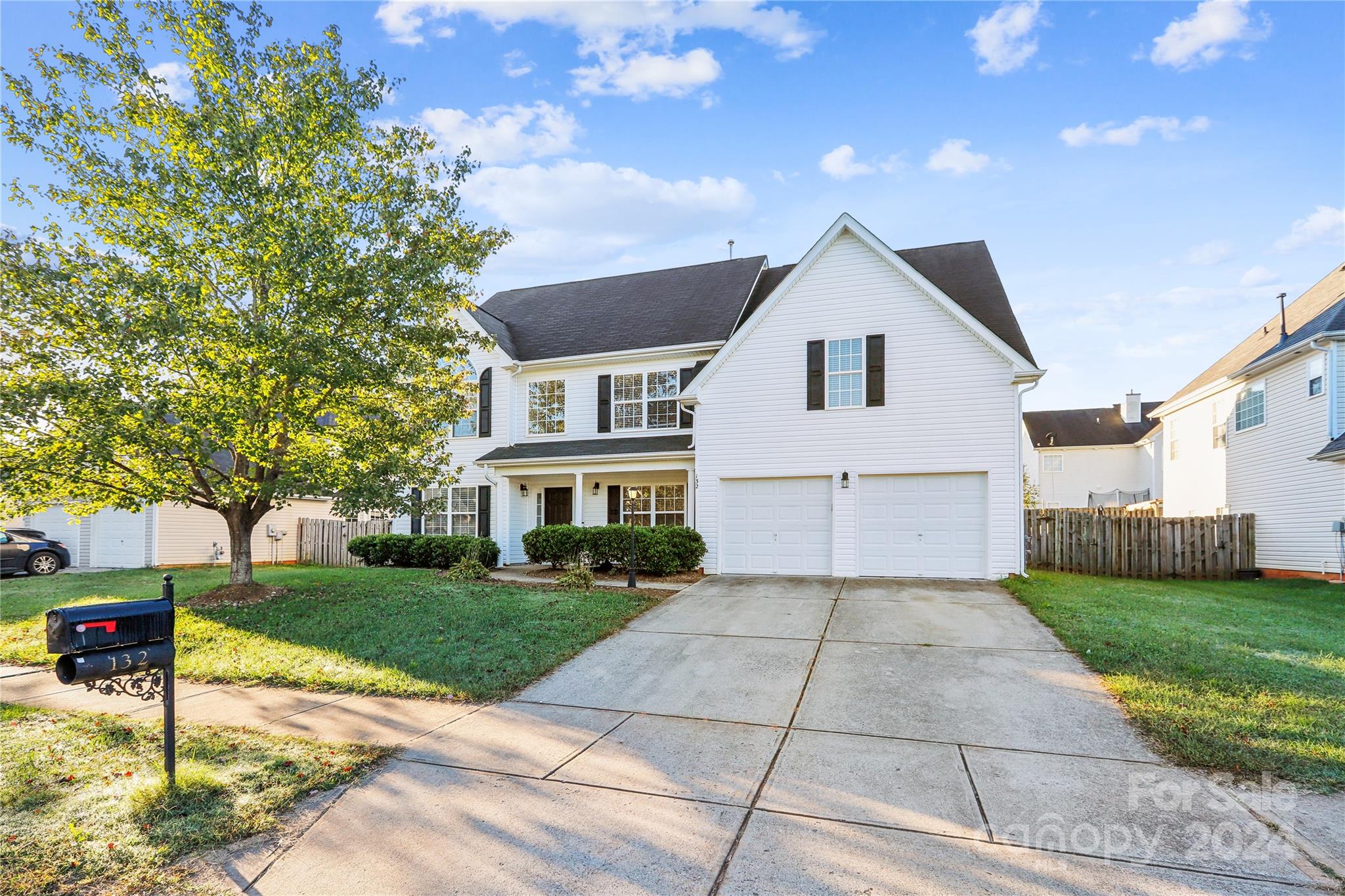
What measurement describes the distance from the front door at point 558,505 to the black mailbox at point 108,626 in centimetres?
1376

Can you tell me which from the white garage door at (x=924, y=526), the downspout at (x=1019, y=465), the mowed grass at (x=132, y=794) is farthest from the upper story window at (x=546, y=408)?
the mowed grass at (x=132, y=794)

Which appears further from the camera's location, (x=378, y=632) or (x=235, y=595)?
(x=235, y=595)

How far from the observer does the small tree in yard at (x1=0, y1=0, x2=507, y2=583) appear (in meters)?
8.69

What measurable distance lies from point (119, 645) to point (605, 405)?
1365 cm

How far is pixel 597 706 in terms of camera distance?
5.78 meters

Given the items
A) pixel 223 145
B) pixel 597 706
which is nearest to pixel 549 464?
pixel 223 145

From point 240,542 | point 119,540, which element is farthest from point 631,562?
point 119,540

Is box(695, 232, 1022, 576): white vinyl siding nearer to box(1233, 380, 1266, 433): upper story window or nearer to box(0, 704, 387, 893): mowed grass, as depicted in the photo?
box(1233, 380, 1266, 433): upper story window

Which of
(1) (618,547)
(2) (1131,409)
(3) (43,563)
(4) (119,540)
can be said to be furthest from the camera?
(2) (1131,409)

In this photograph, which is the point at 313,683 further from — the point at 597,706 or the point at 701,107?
the point at 701,107

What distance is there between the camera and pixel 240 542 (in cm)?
1094

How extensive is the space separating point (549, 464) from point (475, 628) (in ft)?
26.5

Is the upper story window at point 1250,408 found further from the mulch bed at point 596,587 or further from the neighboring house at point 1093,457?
the neighboring house at point 1093,457

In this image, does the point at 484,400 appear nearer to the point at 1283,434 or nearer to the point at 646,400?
the point at 646,400
